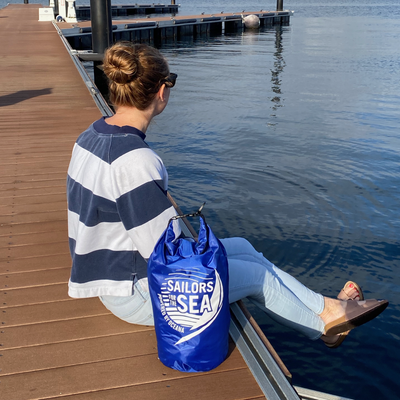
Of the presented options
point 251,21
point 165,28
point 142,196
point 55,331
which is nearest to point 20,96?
point 55,331

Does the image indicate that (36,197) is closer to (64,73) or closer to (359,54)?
(64,73)

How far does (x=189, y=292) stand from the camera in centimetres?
194

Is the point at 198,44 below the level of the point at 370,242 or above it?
above

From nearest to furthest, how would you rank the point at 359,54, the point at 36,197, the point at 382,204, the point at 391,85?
the point at 36,197 → the point at 382,204 → the point at 391,85 → the point at 359,54

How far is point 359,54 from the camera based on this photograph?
68.2ft

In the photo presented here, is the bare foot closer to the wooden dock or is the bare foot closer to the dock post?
the wooden dock

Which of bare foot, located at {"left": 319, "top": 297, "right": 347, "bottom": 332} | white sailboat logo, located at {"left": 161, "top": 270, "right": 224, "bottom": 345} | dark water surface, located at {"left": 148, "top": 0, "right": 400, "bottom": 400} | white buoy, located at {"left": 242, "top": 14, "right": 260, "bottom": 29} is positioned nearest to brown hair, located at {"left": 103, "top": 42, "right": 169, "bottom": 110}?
white sailboat logo, located at {"left": 161, "top": 270, "right": 224, "bottom": 345}

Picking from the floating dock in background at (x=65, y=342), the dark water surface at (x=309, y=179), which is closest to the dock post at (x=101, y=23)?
the dark water surface at (x=309, y=179)

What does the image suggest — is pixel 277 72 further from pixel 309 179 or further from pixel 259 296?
pixel 259 296

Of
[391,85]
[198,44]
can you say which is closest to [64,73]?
[391,85]

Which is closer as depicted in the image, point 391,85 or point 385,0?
point 391,85

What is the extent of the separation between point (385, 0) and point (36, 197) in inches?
2789

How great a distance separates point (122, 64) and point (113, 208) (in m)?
0.60

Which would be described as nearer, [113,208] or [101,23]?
[113,208]
